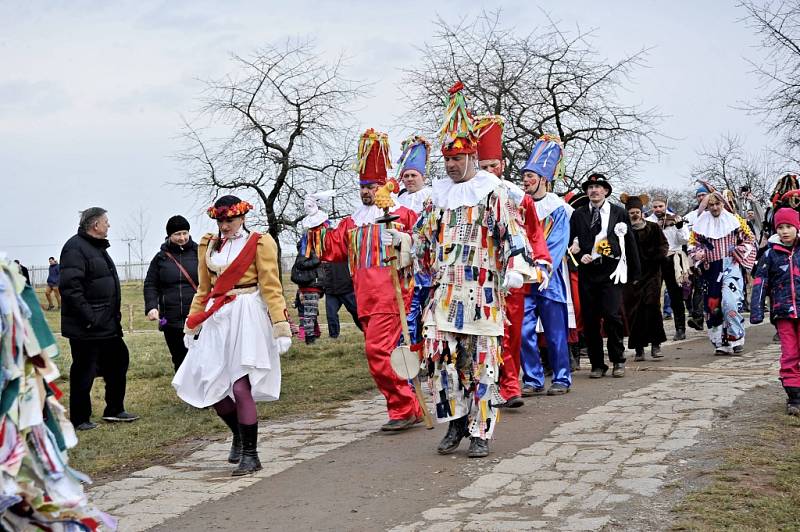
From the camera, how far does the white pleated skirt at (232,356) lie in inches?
286

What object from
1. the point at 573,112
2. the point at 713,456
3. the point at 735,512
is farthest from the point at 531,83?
the point at 735,512

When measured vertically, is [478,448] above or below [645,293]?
below

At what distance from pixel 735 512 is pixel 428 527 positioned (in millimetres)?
1601

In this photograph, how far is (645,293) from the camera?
43.3 ft

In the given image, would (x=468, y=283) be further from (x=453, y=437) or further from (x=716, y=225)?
(x=716, y=225)

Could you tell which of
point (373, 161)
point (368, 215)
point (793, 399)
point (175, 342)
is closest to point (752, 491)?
point (793, 399)

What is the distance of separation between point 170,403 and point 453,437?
4586mm

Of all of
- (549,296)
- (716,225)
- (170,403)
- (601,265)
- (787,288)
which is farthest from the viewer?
(716,225)

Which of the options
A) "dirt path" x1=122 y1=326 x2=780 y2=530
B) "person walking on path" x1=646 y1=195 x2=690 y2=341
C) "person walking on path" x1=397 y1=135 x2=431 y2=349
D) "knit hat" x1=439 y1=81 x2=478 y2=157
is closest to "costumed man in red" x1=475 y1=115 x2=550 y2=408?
"dirt path" x1=122 y1=326 x2=780 y2=530

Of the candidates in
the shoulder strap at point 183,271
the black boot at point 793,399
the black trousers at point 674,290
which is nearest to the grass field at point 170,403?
the shoulder strap at point 183,271

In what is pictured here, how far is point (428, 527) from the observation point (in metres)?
5.70

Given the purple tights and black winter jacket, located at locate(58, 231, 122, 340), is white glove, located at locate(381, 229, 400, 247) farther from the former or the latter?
black winter jacket, located at locate(58, 231, 122, 340)

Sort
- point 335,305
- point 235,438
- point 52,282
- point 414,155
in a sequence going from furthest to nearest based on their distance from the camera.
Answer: point 52,282
point 335,305
point 414,155
point 235,438

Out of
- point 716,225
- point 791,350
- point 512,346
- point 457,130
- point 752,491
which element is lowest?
point 752,491
